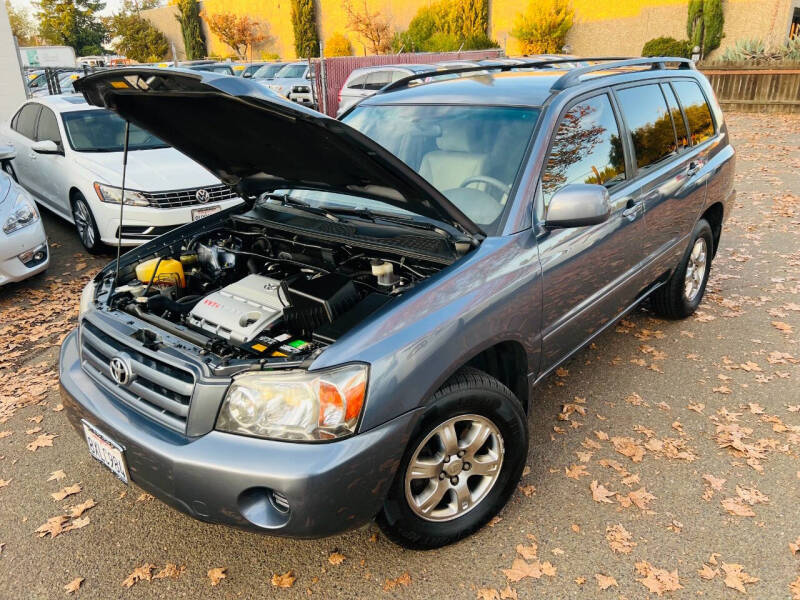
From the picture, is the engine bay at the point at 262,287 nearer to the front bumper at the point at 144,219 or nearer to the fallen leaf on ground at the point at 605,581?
the fallen leaf on ground at the point at 605,581

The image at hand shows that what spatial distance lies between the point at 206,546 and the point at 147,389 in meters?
0.86

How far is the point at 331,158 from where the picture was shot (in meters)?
2.64

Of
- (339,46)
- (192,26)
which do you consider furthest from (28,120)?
(192,26)

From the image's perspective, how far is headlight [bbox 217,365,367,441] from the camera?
2045 millimetres

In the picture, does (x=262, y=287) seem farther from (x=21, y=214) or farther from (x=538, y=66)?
(x=21, y=214)

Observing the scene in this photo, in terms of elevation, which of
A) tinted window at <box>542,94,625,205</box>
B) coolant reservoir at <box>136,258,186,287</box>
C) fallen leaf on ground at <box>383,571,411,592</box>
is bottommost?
fallen leaf on ground at <box>383,571,411,592</box>

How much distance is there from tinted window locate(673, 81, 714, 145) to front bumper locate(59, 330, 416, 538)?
3.47m

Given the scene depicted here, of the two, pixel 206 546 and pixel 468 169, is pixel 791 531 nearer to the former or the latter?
pixel 468 169

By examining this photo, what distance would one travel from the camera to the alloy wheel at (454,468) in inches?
95.4

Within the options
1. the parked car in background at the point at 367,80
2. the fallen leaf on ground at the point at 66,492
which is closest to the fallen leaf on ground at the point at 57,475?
the fallen leaf on ground at the point at 66,492

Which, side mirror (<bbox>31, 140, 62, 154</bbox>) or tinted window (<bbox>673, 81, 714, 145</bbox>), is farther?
side mirror (<bbox>31, 140, 62, 154</bbox>)

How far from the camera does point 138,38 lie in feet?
160

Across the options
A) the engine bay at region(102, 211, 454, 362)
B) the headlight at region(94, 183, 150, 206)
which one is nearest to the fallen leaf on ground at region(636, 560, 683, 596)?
the engine bay at region(102, 211, 454, 362)

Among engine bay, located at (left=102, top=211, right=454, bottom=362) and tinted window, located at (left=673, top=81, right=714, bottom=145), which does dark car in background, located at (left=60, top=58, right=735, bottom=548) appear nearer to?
engine bay, located at (left=102, top=211, right=454, bottom=362)
